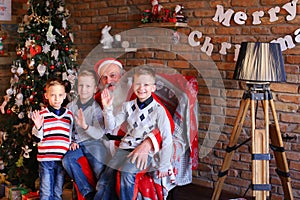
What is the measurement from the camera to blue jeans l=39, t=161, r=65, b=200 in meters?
3.50

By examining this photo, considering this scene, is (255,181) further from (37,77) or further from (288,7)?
(37,77)

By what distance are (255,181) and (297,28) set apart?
133 cm

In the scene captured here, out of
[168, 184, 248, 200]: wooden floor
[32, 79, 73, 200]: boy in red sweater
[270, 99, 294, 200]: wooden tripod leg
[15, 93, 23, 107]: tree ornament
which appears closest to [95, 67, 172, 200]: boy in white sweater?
[32, 79, 73, 200]: boy in red sweater

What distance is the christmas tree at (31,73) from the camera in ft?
13.2

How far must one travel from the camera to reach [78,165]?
342 cm

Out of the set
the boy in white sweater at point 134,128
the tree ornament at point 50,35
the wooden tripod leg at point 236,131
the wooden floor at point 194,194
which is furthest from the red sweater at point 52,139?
the wooden tripod leg at point 236,131

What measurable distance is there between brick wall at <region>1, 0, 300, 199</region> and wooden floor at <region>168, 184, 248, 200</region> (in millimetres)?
79

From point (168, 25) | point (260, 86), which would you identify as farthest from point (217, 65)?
point (260, 86)

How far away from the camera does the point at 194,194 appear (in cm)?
402

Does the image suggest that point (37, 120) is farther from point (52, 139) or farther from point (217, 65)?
point (217, 65)

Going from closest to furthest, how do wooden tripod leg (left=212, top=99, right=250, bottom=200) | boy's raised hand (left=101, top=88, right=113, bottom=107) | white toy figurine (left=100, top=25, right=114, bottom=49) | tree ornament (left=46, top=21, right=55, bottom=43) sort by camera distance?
wooden tripod leg (left=212, top=99, right=250, bottom=200) → boy's raised hand (left=101, top=88, right=113, bottom=107) → tree ornament (left=46, top=21, right=55, bottom=43) → white toy figurine (left=100, top=25, right=114, bottom=49)

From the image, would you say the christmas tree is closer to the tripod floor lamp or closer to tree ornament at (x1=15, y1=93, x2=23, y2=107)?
tree ornament at (x1=15, y1=93, x2=23, y2=107)

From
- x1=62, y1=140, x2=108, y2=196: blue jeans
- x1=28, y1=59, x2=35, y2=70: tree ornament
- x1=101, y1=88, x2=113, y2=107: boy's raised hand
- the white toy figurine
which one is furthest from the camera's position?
the white toy figurine

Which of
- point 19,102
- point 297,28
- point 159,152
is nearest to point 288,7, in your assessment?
point 297,28
